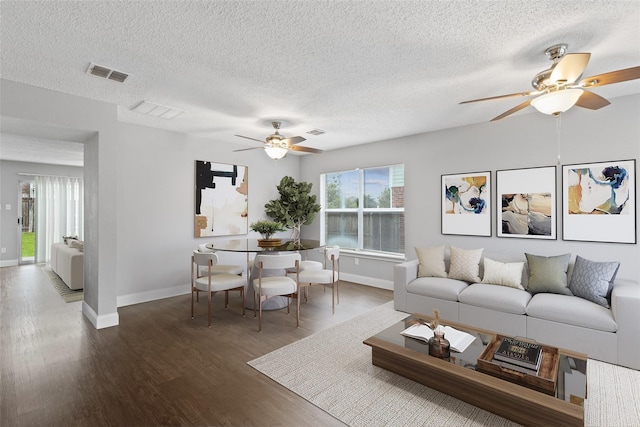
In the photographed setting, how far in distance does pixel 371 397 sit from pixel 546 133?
379 cm

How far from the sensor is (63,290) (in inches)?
209

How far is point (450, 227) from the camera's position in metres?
4.72

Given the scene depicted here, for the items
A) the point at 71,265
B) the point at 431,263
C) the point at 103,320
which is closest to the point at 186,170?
the point at 103,320

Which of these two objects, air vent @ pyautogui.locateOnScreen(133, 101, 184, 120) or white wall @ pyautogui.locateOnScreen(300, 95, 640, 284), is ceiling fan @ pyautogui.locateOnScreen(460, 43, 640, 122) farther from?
air vent @ pyautogui.locateOnScreen(133, 101, 184, 120)

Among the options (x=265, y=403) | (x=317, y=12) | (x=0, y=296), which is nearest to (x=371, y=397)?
(x=265, y=403)

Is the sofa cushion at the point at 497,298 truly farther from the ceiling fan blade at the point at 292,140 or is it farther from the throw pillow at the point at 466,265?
the ceiling fan blade at the point at 292,140

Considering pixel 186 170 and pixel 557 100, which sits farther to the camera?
pixel 186 170

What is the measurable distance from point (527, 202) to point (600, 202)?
2.33 ft

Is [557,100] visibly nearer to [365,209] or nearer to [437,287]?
[437,287]

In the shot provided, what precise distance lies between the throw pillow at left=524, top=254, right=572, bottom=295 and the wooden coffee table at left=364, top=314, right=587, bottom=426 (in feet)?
4.07

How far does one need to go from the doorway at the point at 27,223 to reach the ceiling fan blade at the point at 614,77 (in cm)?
1082

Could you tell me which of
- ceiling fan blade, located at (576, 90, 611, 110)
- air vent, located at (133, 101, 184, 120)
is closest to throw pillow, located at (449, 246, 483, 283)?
ceiling fan blade, located at (576, 90, 611, 110)

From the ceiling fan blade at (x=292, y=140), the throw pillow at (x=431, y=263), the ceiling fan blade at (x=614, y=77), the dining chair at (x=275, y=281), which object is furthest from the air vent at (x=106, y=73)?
the throw pillow at (x=431, y=263)

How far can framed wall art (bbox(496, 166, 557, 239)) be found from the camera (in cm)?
386
